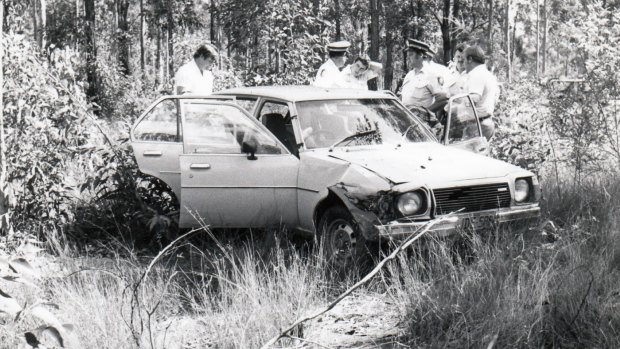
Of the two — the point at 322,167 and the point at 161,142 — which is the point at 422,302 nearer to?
the point at 322,167

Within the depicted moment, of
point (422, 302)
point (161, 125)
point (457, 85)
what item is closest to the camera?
point (422, 302)

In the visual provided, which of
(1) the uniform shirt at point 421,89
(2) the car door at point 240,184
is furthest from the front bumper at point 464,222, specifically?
(1) the uniform shirt at point 421,89

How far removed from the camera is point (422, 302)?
5.11m

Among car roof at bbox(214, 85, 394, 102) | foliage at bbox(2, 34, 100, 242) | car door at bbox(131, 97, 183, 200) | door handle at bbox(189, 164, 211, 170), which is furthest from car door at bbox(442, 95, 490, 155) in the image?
foliage at bbox(2, 34, 100, 242)

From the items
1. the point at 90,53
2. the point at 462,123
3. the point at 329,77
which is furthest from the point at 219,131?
the point at 90,53

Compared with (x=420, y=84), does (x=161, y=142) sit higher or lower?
lower

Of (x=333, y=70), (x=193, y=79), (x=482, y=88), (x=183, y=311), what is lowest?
(x=183, y=311)

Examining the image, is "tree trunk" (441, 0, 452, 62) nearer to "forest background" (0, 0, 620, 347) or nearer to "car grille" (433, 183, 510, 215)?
"forest background" (0, 0, 620, 347)

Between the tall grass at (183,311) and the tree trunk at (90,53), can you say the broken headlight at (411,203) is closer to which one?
the tall grass at (183,311)

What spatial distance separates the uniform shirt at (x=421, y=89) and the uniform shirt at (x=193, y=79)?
244 centimetres

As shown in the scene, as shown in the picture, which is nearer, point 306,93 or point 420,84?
point 306,93

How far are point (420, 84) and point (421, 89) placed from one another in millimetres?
63

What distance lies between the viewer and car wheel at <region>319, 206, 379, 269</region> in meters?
6.16

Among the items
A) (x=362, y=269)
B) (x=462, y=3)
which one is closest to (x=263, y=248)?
(x=362, y=269)
